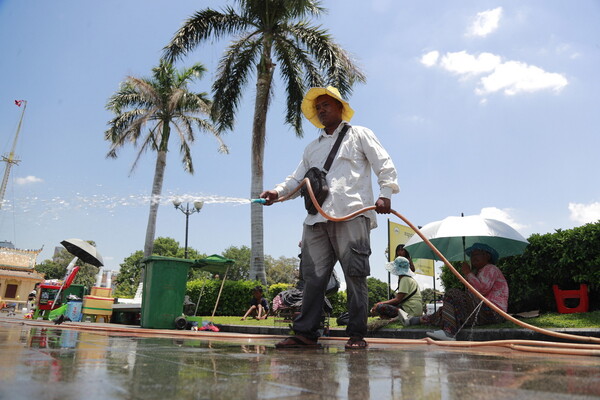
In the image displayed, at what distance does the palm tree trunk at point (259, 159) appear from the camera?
16156 mm

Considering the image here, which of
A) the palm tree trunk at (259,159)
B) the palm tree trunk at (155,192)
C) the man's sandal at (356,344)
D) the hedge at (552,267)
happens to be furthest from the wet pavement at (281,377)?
the palm tree trunk at (155,192)

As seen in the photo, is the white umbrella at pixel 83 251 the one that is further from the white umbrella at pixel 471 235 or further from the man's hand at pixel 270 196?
the man's hand at pixel 270 196

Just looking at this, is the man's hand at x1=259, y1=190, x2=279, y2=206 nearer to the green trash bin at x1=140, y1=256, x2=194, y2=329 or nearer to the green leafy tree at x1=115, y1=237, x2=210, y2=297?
the green trash bin at x1=140, y1=256, x2=194, y2=329

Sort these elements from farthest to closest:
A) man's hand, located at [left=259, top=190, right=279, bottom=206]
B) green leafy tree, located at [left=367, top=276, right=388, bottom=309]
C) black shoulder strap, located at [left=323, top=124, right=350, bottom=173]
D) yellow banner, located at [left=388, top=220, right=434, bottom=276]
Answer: green leafy tree, located at [left=367, top=276, right=388, bottom=309] → yellow banner, located at [left=388, top=220, right=434, bottom=276] → man's hand, located at [left=259, top=190, right=279, bottom=206] → black shoulder strap, located at [left=323, top=124, right=350, bottom=173]

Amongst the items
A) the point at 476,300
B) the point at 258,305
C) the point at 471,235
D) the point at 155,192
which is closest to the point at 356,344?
the point at 476,300

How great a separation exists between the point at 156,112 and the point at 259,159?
9969 mm

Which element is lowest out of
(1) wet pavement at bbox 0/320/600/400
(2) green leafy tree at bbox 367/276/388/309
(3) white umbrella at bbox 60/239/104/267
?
(1) wet pavement at bbox 0/320/600/400

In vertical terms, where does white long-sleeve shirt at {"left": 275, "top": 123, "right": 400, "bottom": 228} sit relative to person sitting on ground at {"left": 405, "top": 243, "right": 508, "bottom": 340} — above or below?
above

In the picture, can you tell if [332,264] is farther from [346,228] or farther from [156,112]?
[156,112]

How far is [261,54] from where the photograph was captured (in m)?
17.8

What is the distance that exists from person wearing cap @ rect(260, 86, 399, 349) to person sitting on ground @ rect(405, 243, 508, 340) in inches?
86.0

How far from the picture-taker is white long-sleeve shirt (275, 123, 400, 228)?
411 cm

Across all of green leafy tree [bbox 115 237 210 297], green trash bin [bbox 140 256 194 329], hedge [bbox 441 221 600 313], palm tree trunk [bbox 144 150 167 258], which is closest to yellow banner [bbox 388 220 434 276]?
hedge [bbox 441 221 600 313]

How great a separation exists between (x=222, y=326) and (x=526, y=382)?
849 cm
